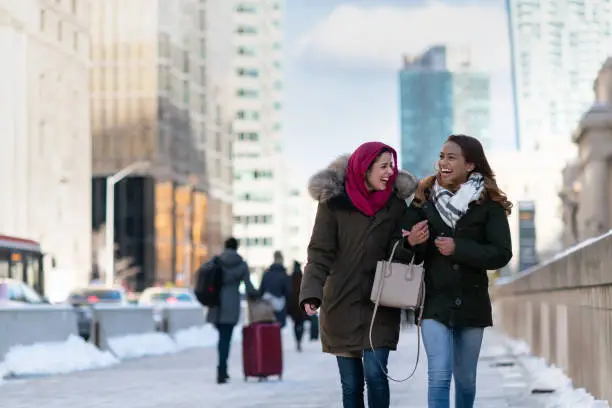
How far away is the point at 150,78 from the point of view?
128125 mm

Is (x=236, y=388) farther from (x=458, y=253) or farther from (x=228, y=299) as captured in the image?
(x=458, y=253)

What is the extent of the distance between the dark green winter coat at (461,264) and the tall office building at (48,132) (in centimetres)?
8022

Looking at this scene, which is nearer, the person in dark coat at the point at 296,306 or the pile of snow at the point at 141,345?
the pile of snow at the point at 141,345

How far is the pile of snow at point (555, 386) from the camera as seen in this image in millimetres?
12078

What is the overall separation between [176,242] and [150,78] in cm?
1474

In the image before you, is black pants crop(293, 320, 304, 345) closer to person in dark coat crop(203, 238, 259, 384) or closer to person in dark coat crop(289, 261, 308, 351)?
person in dark coat crop(289, 261, 308, 351)

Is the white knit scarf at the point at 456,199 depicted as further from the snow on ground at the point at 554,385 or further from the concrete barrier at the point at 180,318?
the concrete barrier at the point at 180,318

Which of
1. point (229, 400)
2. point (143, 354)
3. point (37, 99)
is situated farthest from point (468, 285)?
point (37, 99)

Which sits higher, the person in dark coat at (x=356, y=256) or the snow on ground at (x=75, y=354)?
the person in dark coat at (x=356, y=256)

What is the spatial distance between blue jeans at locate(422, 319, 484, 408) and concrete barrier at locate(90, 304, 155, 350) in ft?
60.0

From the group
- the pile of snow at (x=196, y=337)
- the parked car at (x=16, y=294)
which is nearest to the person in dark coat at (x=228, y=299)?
the parked car at (x=16, y=294)

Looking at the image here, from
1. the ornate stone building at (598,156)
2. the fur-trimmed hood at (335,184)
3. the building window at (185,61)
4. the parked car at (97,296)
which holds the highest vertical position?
the building window at (185,61)

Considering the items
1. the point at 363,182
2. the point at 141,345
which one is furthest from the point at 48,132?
the point at 363,182

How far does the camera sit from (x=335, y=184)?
8273mm
